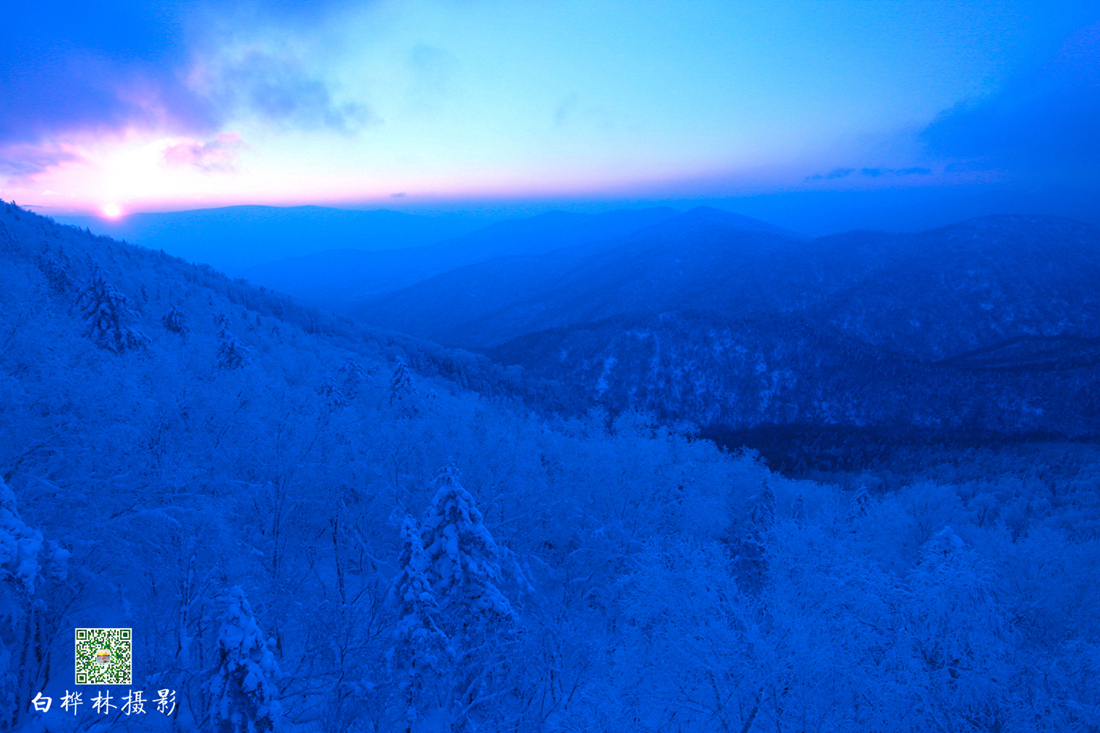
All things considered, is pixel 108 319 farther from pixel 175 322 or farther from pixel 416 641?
pixel 416 641

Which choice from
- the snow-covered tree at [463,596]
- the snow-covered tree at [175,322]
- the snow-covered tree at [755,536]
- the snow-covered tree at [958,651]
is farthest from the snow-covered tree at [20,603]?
the snow-covered tree at [175,322]

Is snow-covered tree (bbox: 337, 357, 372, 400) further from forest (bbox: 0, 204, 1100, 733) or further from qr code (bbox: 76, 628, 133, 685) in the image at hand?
qr code (bbox: 76, 628, 133, 685)

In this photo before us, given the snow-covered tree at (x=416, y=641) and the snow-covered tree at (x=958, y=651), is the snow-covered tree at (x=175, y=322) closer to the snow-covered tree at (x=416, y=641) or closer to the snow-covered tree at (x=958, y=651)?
the snow-covered tree at (x=416, y=641)

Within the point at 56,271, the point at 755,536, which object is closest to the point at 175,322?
the point at 56,271

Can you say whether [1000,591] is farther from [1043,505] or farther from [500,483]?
[1043,505]

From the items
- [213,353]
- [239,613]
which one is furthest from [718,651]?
[213,353]
